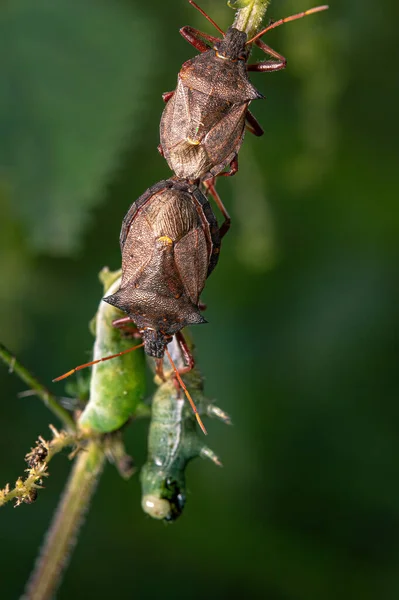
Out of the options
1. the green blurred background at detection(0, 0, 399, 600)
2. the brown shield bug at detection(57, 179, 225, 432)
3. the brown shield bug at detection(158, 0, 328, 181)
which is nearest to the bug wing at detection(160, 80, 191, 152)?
the brown shield bug at detection(158, 0, 328, 181)

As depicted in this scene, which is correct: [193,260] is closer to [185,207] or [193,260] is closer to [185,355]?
[185,207]

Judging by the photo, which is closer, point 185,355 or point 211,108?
point 211,108

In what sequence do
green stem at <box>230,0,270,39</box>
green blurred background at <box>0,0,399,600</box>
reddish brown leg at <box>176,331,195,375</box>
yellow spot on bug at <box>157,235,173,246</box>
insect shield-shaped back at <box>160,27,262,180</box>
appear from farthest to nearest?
green blurred background at <box>0,0,399,600</box> < reddish brown leg at <box>176,331,195,375</box> < insect shield-shaped back at <box>160,27,262,180</box> < yellow spot on bug at <box>157,235,173,246</box> < green stem at <box>230,0,270,39</box>

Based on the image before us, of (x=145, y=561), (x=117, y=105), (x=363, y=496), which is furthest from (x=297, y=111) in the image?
(x=145, y=561)

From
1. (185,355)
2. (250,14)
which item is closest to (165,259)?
(185,355)

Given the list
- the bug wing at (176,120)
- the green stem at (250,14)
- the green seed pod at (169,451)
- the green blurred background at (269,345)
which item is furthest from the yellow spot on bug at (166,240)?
the green blurred background at (269,345)

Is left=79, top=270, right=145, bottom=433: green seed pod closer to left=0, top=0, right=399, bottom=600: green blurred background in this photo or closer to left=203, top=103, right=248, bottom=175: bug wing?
left=203, top=103, right=248, bottom=175: bug wing
